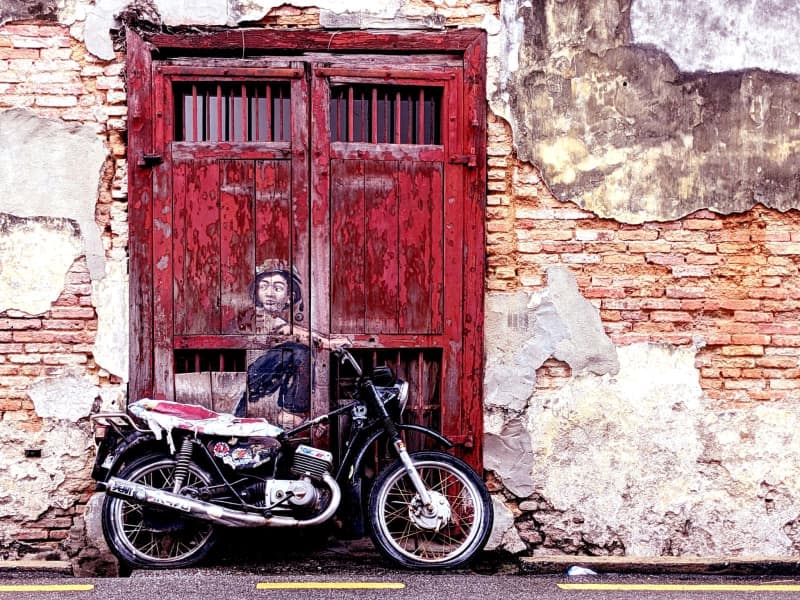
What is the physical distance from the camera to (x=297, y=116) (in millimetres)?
5293

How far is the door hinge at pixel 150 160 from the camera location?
5.22 meters

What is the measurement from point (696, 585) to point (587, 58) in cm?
302

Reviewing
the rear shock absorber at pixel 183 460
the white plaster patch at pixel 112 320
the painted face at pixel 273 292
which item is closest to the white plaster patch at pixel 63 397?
the white plaster patch at pixel 112 320

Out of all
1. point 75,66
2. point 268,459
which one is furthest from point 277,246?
point 75,66

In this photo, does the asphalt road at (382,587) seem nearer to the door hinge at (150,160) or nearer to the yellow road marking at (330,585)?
the yellow road marking at (330,585)

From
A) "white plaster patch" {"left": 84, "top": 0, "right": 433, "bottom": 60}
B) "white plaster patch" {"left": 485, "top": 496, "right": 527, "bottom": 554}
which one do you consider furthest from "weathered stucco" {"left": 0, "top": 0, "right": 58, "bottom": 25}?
"white plaster patch" {"left": 485, "top": 496, "right": 527, "bottom": 554}

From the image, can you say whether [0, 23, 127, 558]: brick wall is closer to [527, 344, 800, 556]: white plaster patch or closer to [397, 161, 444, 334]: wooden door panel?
[397, 161, 444, 334]: wooden door panel

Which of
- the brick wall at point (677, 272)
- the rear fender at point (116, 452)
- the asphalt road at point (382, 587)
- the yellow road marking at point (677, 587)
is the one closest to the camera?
the asphalt road at point (382, 587)

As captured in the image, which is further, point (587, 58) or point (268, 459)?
point (587, 58)

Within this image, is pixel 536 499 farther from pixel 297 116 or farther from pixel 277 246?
pixel 297 116

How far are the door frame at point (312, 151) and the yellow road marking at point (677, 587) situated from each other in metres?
0.95

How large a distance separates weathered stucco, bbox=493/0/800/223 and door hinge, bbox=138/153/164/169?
198 cm

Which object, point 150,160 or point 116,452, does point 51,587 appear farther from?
point 150,160

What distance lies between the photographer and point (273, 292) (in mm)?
5309
